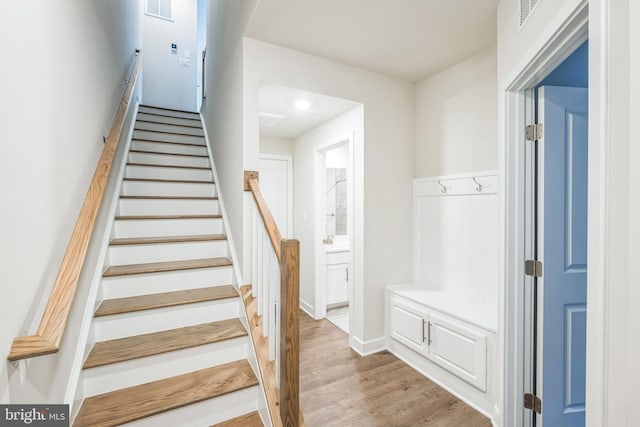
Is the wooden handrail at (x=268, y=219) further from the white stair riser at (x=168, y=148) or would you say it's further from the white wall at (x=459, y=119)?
the white stair riser at (x=168, y=148)

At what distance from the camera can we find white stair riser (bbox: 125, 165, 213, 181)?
2980mm

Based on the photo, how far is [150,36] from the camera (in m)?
5.11

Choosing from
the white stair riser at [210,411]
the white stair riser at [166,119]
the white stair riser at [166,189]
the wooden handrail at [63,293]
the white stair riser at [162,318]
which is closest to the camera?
the wooden handrail at [63,293]

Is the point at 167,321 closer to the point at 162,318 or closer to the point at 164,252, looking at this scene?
the point at 162,318

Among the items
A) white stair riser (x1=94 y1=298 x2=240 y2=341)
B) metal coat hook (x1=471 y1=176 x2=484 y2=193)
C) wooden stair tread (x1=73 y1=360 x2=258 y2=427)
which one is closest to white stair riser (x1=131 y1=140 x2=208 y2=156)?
white stair riser (x1=94 y1=298 x2=240 y2=341)

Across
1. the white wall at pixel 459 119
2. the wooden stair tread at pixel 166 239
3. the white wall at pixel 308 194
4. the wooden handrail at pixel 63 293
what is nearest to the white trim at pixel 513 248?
the white wall at pixel 459 119

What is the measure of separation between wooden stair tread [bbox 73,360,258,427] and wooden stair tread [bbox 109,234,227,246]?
105 cm

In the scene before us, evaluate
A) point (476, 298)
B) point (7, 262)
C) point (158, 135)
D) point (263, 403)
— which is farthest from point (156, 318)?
point (158, 135)

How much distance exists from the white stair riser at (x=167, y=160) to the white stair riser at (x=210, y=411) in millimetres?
2552

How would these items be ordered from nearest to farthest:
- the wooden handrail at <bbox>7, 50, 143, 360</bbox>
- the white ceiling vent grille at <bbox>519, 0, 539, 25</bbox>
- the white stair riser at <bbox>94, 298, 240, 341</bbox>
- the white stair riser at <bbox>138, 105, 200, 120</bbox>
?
1. the wooden handrail at <bbox>7, 50, 143, 360</bbox>
2. the white ceiling vent grille at <bbox>519, 0, 539, 25</bbox>
3. the white stair riser at <bbox>94, 298, 240, 341</bbox>
4. the white stair riser at <bbox>138, 105, 200, 120</bbox>

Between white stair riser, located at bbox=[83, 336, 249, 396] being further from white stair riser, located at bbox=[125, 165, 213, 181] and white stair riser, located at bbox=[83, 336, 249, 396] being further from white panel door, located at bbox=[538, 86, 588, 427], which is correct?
white stair riser, located at bbox=[125, 165, 213, 181]

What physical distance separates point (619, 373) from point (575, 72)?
5.39 feet

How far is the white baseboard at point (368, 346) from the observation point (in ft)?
8.97

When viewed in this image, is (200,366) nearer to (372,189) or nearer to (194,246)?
(194,246)
